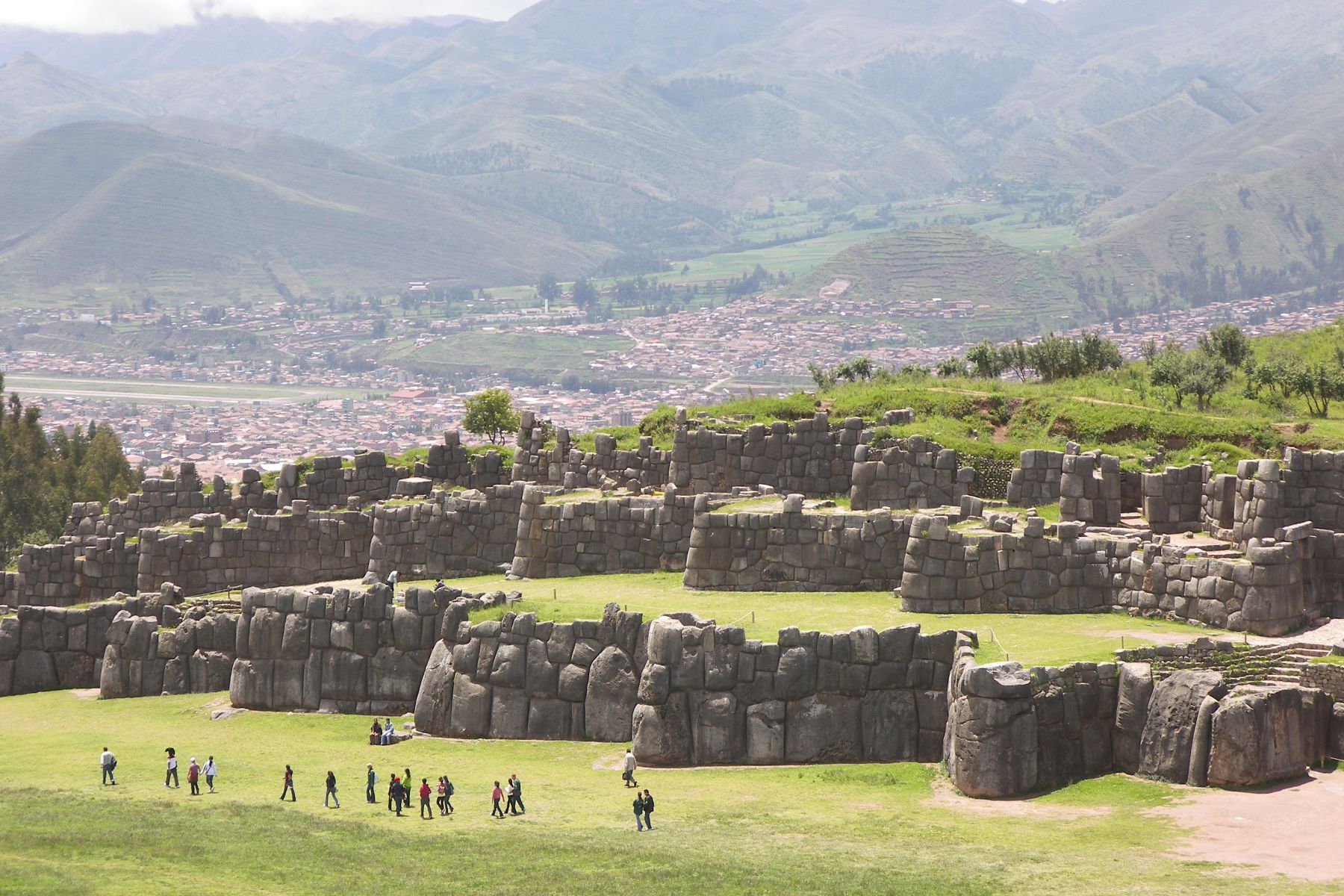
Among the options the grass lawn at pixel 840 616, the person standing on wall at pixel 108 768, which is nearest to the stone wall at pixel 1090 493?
the grass lawn at pixel 840 616

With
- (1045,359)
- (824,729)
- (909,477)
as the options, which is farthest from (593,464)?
(824,729)

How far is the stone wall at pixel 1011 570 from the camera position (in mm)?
38625

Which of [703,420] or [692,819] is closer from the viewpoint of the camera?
[692,819]

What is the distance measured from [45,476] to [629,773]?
52.4m

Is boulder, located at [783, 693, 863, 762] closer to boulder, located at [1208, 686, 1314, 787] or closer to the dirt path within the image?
the dirt path

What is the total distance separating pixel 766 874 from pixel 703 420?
26.7m

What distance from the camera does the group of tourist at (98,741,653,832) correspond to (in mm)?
32562

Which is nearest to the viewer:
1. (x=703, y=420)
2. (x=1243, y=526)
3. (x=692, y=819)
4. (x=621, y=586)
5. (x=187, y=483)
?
(x=692, y=819)

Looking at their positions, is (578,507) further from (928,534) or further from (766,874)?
(766,874)

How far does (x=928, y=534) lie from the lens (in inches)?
1558

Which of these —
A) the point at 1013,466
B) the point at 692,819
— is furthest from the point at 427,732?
the point at 1013,466

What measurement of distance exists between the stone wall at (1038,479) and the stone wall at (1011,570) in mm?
4389

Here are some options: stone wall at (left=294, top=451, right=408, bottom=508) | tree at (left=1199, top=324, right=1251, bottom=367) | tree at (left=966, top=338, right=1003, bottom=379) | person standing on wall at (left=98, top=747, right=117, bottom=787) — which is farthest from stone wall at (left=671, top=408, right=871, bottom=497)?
person standing on wall at (left=98, top=747, right=117, bottom=787)

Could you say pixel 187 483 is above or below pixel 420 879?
above
